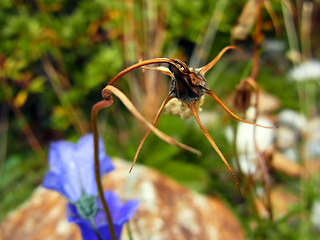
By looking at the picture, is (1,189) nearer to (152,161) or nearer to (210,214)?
(152,161)

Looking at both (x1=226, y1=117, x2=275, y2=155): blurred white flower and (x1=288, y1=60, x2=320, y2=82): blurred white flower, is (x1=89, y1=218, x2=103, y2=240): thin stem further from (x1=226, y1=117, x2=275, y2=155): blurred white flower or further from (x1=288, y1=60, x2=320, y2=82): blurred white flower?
(x1=288, y1=60, x2=320, y2=82): blurred white flower

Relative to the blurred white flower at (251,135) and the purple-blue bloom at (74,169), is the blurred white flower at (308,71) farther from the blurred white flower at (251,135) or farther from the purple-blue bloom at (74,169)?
the purple-blue bloom at (74,169)

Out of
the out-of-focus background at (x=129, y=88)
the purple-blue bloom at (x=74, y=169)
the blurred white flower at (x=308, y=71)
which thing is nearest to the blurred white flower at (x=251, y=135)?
the out-of-focus background at (x=129, y=88)

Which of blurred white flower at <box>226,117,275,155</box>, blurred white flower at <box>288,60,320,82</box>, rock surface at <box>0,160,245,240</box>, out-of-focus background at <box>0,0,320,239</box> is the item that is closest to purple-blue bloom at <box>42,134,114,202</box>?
rock surface at <box>0,160,245,240</box>

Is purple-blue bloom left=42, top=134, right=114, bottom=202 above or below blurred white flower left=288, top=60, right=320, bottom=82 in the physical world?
above

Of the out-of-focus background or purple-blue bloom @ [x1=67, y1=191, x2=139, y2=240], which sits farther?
the out-of-focus background

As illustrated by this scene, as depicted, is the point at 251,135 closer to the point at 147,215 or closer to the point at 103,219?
the point at 147,215
